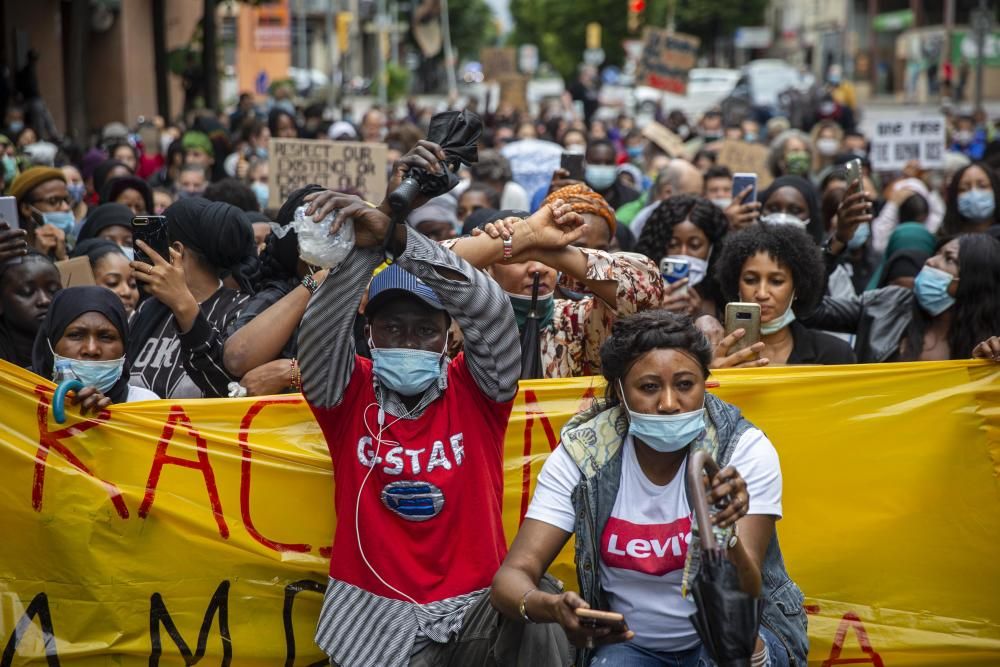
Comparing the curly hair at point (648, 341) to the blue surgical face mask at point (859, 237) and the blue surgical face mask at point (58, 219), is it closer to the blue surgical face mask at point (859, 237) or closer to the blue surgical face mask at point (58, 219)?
the blue surgical face mask at point (859, 237)

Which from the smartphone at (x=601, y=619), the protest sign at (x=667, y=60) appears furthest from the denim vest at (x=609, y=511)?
the protest sign at (x=667, y=60)

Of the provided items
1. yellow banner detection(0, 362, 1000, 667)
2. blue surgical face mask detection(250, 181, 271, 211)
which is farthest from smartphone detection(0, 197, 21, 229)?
blue surgical face mask detection(250, 181, 271, 211)

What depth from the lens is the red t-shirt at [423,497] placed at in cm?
380

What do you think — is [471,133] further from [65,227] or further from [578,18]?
[578,18]

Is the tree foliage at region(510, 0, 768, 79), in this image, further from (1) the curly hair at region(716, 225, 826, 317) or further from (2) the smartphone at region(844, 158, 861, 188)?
(1) the curly hair at region(716, 225, 826, 317)

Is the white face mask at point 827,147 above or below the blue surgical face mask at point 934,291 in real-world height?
above

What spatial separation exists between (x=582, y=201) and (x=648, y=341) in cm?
123

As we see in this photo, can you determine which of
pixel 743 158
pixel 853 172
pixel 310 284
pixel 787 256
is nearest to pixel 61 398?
pixel 310 284

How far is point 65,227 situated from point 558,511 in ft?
15.3

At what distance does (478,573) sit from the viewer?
384 cm

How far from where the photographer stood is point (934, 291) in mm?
5520

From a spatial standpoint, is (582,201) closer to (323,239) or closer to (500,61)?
(323,239)

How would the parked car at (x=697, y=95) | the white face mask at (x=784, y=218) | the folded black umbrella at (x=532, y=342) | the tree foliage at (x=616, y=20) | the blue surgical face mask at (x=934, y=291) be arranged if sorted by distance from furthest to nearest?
the tree foliage at (x=616, y=20), the parked car at (x=697, y=95), the white face mask at (x=784, y=218), the blue surgical face mask at (x=934, y=291), the folded black umbrella at (x=532, y=342)

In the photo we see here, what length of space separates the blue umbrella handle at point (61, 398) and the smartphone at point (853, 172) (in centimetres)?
359
